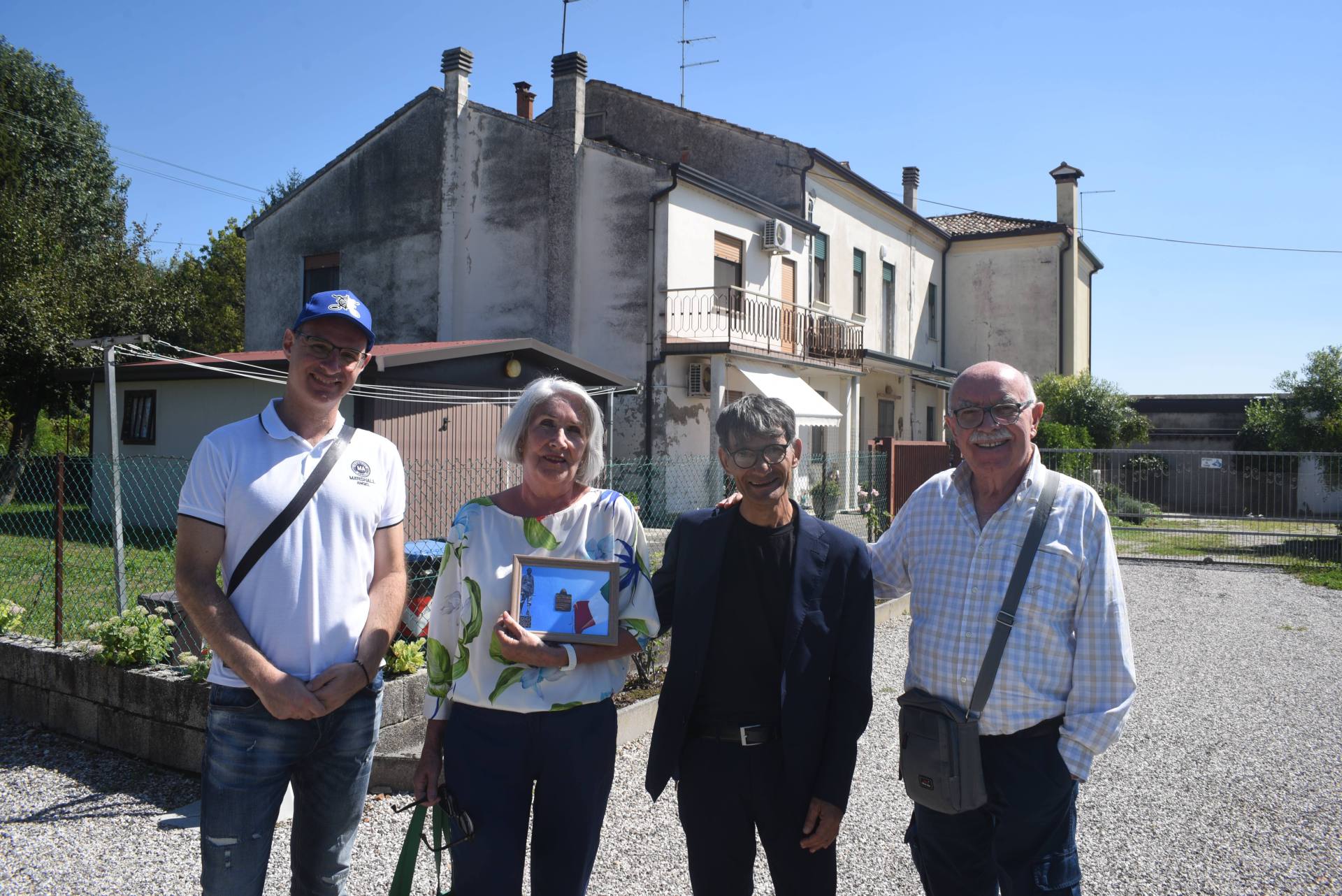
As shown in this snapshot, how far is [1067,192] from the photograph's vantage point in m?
31.0

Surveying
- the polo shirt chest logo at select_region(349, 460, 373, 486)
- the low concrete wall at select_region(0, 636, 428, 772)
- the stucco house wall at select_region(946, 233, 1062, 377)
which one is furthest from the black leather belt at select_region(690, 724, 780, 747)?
the stucco house wall at select_region(946, 233, 1062, 377)

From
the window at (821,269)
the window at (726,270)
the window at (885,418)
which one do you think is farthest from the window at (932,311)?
the window at (726,270)

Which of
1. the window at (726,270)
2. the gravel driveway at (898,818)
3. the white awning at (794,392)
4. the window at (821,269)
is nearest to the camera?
the gravel driveway at (898,818)

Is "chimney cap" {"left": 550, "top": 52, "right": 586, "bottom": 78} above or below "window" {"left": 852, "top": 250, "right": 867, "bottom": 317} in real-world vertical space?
above

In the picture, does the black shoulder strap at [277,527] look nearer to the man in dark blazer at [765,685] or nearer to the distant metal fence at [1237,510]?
the man in dark blazer at [765,685]

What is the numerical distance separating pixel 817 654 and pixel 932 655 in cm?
39

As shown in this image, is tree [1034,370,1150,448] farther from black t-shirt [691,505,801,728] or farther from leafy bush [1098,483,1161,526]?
black t-shirt [691,505,801,728]

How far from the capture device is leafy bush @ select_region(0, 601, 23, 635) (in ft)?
19.3

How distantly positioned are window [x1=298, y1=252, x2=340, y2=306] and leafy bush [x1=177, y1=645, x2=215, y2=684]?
18787 mm

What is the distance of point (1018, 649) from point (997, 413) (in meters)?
0.65

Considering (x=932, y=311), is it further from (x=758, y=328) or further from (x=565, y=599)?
(x=565, y=599)

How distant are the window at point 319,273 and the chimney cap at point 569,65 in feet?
22.3

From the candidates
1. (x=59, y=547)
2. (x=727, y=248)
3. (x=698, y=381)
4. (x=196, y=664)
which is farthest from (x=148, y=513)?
(x=196, y=664)

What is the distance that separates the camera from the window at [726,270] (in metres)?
20.1
